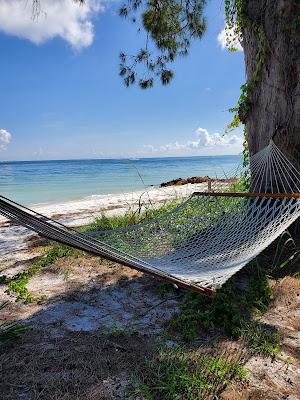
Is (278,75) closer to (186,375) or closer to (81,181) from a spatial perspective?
(186,375)

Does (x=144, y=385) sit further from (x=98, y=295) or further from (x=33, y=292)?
(x=33, y=292)

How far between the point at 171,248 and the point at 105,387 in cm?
111

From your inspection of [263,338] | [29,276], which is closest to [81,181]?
[29,276]

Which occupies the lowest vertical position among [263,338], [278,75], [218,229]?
[263,338]

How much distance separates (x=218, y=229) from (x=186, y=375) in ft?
3.73

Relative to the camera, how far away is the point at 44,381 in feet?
4.51

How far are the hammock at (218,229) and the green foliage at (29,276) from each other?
20.8 inches

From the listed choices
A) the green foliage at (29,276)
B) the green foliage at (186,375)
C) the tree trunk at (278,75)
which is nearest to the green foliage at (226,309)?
the green foliage at (186,375)

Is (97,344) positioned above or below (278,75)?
below

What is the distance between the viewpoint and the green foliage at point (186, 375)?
4.30 ft

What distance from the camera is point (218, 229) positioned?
237cm

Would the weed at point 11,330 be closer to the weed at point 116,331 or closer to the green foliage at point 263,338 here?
the weed at point 116,331

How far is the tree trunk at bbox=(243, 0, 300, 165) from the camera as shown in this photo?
254cm

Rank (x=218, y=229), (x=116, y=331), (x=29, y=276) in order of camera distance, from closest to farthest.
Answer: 1. (x=116, y=331)
2. (x=218, y=229)
3. (x=29, y=276)
